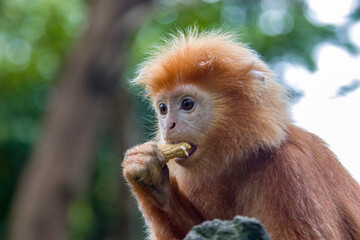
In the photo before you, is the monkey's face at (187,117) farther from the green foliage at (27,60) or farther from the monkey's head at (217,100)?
the green foliage at (27,60)

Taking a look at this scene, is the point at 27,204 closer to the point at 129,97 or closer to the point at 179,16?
the point at 129,97

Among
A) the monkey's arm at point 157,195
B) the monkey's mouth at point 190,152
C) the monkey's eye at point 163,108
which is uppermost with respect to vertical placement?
the monkey's eye at point 163,108

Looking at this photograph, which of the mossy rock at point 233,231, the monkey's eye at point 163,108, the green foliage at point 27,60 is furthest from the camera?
the green foliage at point 27,60

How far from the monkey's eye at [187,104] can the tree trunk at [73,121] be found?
8011 millimetres

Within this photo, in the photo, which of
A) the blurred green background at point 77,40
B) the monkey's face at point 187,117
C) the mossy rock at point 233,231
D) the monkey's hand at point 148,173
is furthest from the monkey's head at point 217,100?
the blurred green background at point 77,40

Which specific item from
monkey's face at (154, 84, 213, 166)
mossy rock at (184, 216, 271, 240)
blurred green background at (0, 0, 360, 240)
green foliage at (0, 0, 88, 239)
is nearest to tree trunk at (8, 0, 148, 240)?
blurred green background at (0, 0, 360, 240)

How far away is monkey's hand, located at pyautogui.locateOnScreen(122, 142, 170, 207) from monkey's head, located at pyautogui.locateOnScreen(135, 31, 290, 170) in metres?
0.17

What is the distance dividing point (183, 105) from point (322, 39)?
6666mm

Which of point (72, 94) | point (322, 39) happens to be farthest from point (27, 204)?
point (322, 39)

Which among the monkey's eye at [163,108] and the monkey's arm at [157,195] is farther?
the monkey's eye at [163,108]

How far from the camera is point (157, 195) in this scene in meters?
4.34

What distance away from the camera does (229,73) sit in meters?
4.48

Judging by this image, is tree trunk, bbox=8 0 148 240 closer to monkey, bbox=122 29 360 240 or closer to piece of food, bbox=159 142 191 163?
monkey, bbox=122 29 360 240

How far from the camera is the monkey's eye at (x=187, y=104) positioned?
176 inches
